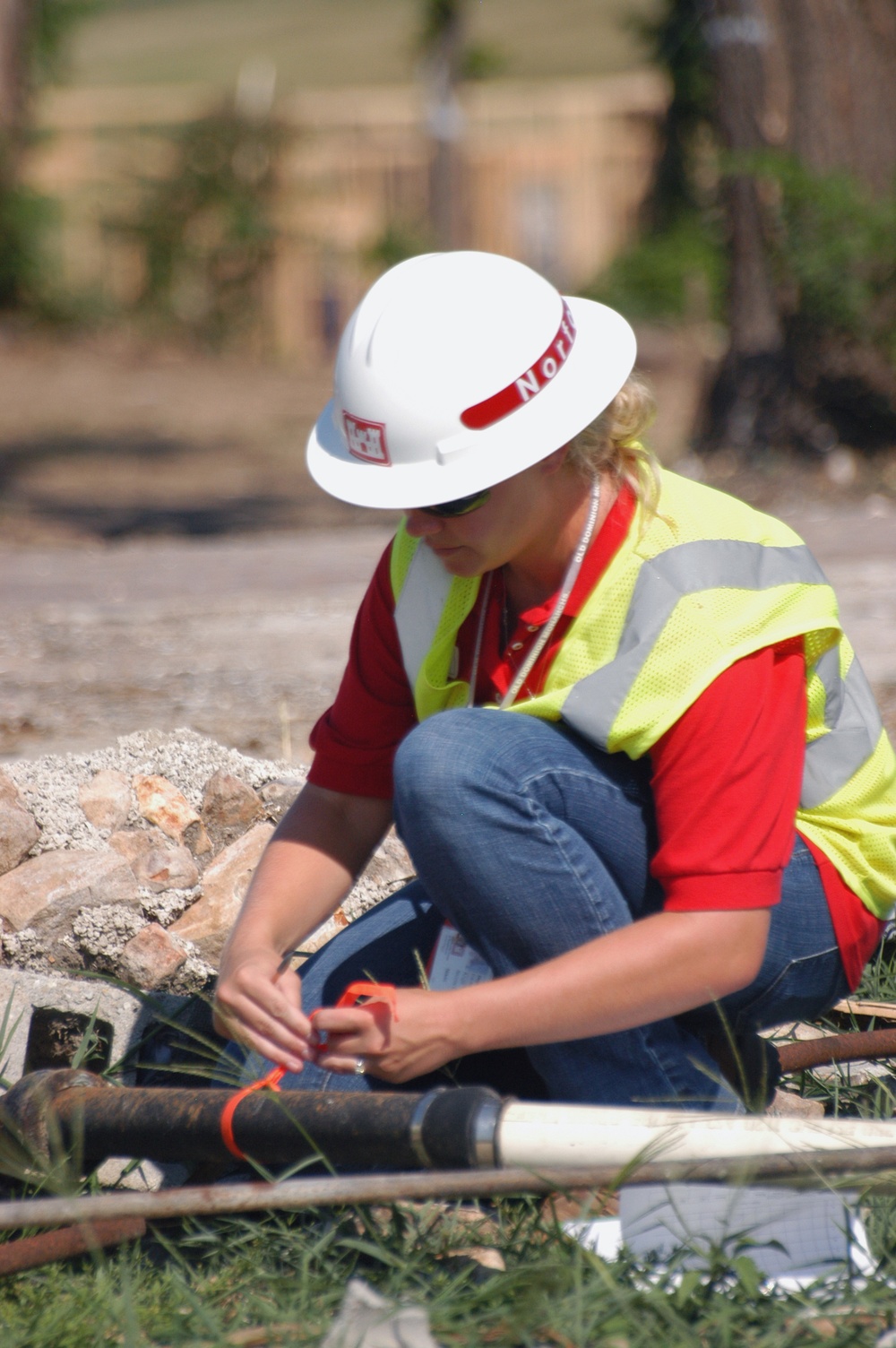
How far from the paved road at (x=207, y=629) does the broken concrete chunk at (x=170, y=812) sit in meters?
0.61

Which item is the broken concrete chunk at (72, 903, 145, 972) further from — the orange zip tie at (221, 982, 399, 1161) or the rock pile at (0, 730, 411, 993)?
the orange zip tie at (221, 982, 399, 1161)

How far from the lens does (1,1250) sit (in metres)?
1.95

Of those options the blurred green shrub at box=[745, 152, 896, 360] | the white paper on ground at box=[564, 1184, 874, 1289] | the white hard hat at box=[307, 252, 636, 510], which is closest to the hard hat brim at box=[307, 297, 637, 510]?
the white hard hat at box=[307, 252, 636, 510]

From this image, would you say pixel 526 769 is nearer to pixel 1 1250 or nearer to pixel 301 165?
pixel 1 1250

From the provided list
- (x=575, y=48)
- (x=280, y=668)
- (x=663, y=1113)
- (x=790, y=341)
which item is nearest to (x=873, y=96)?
(x=790, y=341)

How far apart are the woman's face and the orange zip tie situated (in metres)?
0.60

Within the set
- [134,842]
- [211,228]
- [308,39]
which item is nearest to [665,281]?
[211,228]

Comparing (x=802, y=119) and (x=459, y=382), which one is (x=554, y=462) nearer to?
(x=459, y=382)

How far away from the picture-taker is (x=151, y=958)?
105 inches

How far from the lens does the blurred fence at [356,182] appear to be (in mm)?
16156

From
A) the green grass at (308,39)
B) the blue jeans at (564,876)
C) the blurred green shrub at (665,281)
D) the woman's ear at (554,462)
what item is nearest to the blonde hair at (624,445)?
the woman's ear at (554,462)

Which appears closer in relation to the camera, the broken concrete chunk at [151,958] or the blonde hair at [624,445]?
the blonde hair at [624,445]

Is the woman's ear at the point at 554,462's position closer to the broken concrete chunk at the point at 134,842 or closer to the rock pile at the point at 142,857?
the rock pile at the point at 142,857

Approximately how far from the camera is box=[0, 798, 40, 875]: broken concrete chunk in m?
3.03
